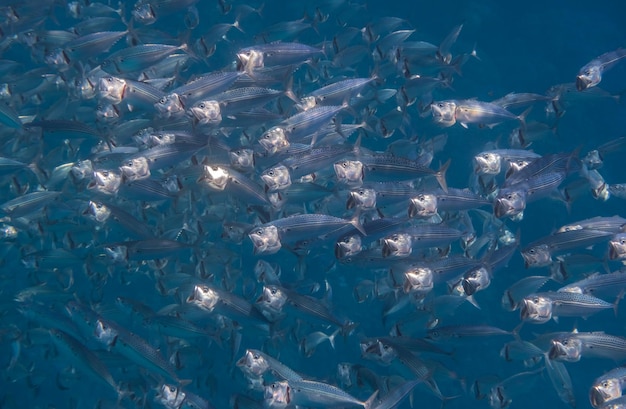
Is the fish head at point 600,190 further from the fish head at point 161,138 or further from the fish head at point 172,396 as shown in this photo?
the fish head at point 172,396

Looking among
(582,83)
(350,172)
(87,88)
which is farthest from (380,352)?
(87,88)

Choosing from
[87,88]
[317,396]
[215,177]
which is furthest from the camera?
[87,88]

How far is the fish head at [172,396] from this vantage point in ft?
18.7

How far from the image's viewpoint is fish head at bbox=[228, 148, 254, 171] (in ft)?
19.6

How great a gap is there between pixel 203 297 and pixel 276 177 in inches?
67.4

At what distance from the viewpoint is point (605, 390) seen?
187 inches

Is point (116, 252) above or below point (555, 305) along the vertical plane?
below

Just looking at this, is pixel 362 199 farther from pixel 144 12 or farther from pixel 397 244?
pixel 144 12

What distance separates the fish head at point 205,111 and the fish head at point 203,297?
2.01m

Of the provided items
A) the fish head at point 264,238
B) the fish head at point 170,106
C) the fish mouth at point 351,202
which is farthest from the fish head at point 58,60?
the fish mouth at point 351,202

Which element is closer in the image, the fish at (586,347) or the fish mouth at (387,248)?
the fish at (586,347)

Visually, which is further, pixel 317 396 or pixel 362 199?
pixel 362 199

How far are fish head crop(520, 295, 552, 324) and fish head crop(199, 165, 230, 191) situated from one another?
3657mm

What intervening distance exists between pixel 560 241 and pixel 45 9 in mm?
9201
